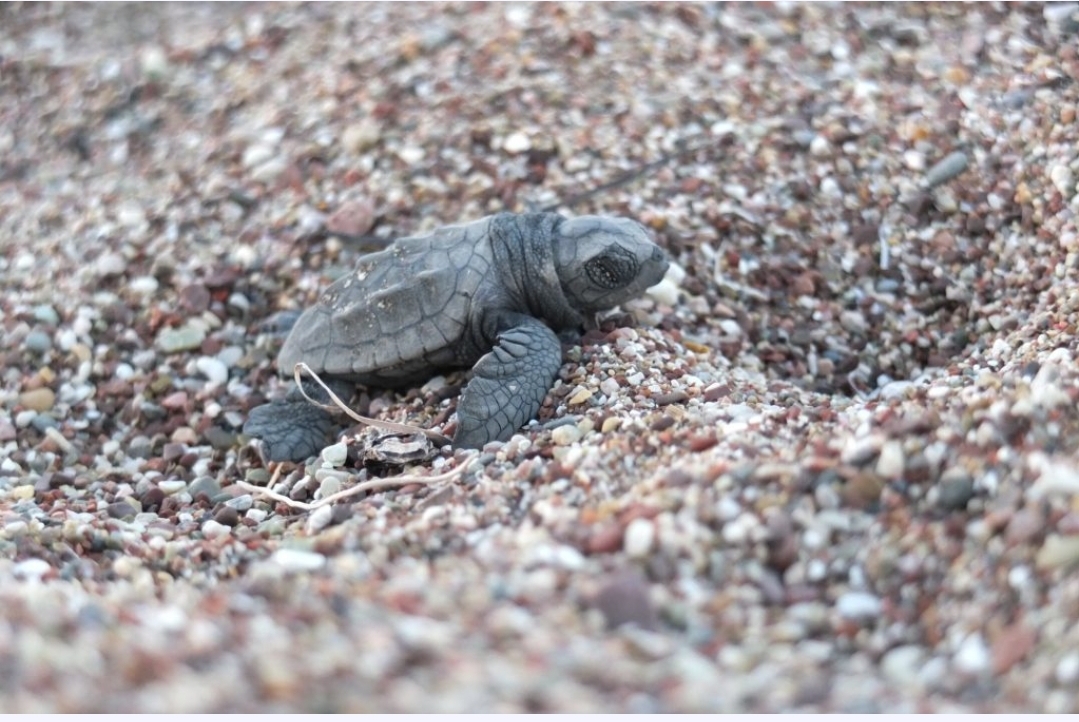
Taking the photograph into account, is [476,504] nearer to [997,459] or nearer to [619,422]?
[619,422]

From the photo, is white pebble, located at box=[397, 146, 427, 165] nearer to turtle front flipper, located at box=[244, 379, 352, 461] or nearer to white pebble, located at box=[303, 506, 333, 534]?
turtle front flipper, located at box=[244, 379, 352, 461]

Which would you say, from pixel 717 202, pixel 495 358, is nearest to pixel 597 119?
pixel 717 202

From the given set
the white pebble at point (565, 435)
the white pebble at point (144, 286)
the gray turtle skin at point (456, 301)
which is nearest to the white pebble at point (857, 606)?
the white pebble at point (565, 435)

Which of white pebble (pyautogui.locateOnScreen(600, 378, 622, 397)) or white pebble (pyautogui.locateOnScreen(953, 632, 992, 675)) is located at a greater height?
white pebble (pyautogui.locateOnScreen(953, 632, 992, 675))

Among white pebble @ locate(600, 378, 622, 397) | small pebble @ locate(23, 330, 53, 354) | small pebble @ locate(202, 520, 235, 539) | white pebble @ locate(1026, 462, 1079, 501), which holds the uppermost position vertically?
white pebble @ locate(1026, 462, 1079, 501)

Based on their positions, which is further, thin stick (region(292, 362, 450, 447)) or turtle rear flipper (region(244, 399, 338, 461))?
turtle rear flipper (region(244, 399, 338, 461))

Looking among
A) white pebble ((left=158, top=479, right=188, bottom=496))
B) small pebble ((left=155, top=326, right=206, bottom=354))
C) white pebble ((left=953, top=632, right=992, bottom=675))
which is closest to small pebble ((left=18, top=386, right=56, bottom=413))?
small pebble ((left=155, top=326, right=206, bottom=354))

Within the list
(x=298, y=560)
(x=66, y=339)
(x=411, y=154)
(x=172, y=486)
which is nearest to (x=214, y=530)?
(x=172, y=486)

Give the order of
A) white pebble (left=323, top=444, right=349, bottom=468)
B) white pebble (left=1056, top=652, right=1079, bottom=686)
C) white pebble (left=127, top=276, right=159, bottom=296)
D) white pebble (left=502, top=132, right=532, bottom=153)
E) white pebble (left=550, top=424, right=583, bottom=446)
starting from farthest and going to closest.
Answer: white pebble (left=502, top=132, right=532, bottom=153) → white pebble (left=127, top=276, right=159, bottom=296) → white pebble (left=323, top=444, right=349, bottom=468) → white pebble (left=550, top=424, right=583, bottom=446) → white pebble (left=1056, top=652, right=1079, bottom=686)
